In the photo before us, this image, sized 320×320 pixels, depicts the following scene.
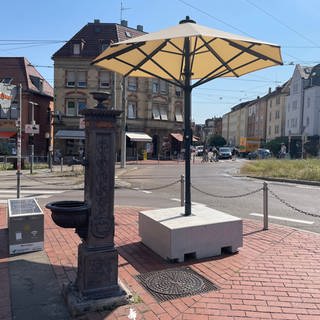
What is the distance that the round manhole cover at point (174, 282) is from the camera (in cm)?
443

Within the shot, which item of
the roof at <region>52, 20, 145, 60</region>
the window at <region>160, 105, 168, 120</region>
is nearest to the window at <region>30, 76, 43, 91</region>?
the roof at <region>52, 20, 145, 60</region>

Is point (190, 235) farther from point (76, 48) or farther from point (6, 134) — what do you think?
point (76, 48)

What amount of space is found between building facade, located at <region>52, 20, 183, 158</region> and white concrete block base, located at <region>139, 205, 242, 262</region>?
Answer: 114ft

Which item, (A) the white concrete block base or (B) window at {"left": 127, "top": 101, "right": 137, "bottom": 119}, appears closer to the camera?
(A) the white concrete block base

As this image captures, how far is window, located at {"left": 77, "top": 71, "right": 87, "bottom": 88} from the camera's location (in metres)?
42.3

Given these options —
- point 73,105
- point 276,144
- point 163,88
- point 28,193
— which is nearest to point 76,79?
point 73,105

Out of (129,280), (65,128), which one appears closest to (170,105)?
(65,128)

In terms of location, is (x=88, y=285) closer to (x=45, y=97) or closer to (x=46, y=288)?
(x=46, y=288)

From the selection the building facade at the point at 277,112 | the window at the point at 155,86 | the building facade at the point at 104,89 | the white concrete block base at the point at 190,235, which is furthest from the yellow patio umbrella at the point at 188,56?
the building facade at the point at 277,112

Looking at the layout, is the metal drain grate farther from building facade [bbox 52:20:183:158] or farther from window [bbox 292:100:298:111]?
window [bbox 292:100:298:111]

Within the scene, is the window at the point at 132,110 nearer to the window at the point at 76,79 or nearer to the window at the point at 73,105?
the window at the point at 73,105

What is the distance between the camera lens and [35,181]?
17.5 meters

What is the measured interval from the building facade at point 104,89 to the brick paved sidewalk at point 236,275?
3437 cm

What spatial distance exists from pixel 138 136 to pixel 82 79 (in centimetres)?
867
